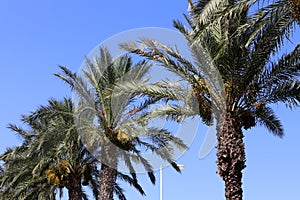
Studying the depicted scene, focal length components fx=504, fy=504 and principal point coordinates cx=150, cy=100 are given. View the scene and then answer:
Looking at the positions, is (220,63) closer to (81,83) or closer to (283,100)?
(283,100)

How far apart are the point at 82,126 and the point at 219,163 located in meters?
7.62

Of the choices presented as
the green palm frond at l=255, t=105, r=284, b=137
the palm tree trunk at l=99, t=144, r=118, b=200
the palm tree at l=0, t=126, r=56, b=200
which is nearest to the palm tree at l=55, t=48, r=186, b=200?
the palm tree trunk at l=99, t=144, r=118, b=200

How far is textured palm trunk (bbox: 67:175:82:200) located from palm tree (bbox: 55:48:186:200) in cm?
368

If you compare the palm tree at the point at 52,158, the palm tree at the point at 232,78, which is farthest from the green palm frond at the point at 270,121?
the palm tree at the point at 52,158

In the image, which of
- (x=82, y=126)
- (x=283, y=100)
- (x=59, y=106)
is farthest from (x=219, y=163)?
(x=59, y=106)

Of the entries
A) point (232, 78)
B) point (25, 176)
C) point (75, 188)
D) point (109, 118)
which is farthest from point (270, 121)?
→ point (25, 176)

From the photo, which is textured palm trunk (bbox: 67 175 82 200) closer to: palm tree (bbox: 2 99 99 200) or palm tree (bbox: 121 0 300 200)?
palm tree (bbox: 2 99 99 200)

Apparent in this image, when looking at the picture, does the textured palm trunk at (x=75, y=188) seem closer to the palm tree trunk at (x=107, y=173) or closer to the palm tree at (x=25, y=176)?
the palm tree at (x=25, y=176)

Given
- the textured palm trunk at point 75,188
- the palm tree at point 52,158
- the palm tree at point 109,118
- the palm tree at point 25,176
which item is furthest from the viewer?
the palm tree at point 25,176

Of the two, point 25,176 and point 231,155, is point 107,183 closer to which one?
point 231,155

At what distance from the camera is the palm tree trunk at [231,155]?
12.9 meters

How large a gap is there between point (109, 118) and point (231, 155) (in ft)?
23.3

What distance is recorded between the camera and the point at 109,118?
1911 cm

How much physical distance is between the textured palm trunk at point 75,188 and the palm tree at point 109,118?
3680 mm
